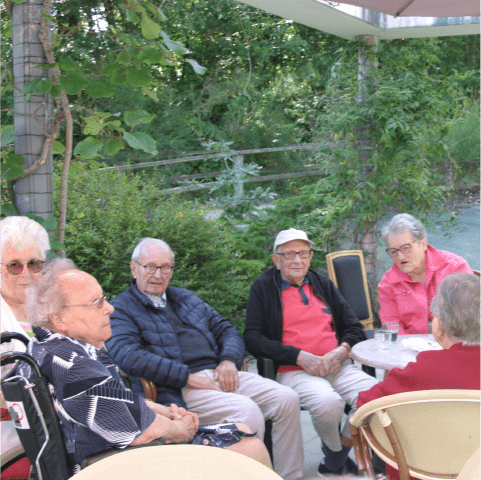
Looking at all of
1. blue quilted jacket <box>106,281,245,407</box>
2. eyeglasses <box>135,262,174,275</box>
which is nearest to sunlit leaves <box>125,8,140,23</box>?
eyeglasses <box>135,262,174,275</box>

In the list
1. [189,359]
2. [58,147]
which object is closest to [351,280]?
Answer: [189,359]

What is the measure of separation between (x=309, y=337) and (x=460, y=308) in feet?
3.83

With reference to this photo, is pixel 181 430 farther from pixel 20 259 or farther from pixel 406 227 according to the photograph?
pixel 406 227

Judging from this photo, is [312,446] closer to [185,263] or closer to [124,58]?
[185,263]

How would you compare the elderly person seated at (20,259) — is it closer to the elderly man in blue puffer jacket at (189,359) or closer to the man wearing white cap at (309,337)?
the elderly man in blue puffer jacket at (189,359)

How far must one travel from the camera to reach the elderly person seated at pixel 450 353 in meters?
1.69

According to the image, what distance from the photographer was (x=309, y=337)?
9.53 feet

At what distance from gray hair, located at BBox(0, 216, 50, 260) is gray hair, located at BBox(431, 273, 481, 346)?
164 centimetres

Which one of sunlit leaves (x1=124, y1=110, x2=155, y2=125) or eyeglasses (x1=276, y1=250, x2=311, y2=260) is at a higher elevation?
sunlit leaves (x1=124, y1=110, x2=155, y2=125)

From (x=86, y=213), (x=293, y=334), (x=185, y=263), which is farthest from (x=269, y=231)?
(x=293, y=334)

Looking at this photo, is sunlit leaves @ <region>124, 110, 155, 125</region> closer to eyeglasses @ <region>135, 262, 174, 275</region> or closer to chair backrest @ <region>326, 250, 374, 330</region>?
eyeglasses @ <region>135, 262, 174, 275</region>

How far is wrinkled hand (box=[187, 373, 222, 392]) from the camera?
2564 mm

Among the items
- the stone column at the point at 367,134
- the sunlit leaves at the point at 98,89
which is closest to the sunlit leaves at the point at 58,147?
the sunlit leaves at the point at 98,89

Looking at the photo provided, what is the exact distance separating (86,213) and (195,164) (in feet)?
15.4
